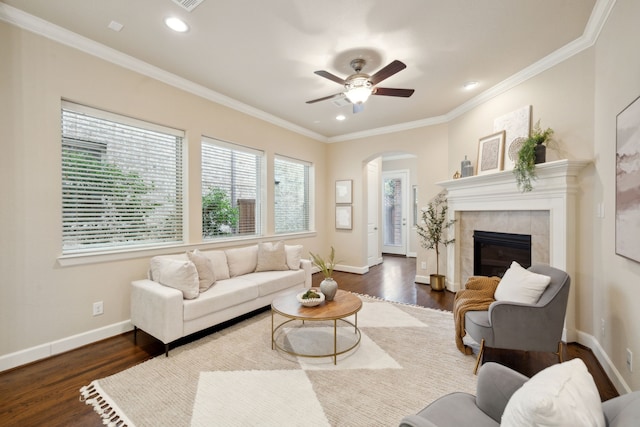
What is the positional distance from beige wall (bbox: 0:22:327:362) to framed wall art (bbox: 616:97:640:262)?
4.29 metres

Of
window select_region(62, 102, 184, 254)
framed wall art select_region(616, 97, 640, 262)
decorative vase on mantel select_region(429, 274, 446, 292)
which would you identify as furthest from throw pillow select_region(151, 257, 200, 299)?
decorative vase on mantel select_region(429, 274, 446, 292)

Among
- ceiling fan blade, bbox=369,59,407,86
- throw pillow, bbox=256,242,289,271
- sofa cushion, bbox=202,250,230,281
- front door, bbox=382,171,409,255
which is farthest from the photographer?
front door, bbox=382,171,409,255

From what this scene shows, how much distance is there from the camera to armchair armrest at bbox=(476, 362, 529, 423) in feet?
4.07

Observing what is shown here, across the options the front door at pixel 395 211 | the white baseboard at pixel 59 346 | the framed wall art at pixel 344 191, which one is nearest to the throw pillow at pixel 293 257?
the white baseboard at pixel 59 346

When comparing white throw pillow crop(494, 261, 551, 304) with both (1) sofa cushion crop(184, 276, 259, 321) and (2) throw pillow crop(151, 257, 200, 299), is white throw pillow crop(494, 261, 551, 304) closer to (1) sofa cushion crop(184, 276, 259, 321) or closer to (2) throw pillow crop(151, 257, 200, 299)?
(1) sofa cushion crop(184, 276, 259, 321)

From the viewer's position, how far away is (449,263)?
15.0 ft

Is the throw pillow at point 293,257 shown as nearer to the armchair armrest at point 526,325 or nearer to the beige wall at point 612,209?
the armchair armrest at point 526,325

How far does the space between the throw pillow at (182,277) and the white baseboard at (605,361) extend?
3500 mm

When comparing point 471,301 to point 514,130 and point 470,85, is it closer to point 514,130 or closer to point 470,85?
point 514,130

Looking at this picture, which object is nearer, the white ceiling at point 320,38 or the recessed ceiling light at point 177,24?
the white ceiling at point 320,38

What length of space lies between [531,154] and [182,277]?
3.90 m

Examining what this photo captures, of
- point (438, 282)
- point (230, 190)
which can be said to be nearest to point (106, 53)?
point (230, 190)

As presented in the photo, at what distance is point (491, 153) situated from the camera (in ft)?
12.3

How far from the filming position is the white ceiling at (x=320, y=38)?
2268 millimetres
